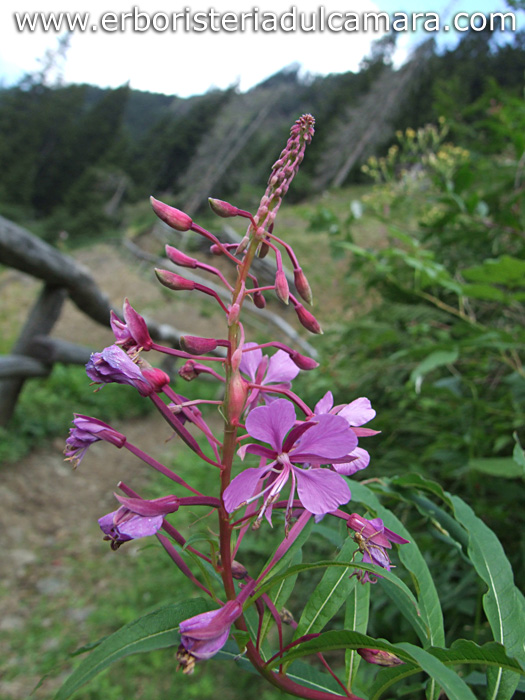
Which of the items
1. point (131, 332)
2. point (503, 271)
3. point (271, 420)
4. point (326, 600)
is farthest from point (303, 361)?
point (503, 271)

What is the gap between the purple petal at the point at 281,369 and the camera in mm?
923

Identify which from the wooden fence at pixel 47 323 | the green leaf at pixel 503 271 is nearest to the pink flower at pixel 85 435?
the green leaf at pixel 503 271

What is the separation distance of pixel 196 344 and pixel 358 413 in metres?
0.29

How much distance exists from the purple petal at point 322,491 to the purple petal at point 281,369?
243 millimetres

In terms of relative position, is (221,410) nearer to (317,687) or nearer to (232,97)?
(317,687)

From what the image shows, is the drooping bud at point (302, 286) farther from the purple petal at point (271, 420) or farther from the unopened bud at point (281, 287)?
the purple petal at point (271, 420)

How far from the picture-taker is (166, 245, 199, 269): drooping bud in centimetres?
85

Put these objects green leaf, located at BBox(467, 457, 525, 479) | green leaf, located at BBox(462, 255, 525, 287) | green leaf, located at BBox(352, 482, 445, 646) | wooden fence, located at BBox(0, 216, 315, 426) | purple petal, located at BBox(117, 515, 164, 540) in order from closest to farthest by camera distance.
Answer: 1. purple petal, located at BBox(117, 515, 164, 540)
2. green leaf, located at BBox(352, 482, 445, 646)
3. green leaf, located at BBox(467, 457, 525, 479)
4. green leaf, located at BBox(462, 255, 525, 287)
5. wooden fence, located at BBox(0, 216, 315, 426)

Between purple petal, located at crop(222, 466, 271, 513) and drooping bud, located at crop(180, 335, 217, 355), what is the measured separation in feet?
0.70

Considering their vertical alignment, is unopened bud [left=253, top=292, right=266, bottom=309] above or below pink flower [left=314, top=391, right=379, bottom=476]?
above

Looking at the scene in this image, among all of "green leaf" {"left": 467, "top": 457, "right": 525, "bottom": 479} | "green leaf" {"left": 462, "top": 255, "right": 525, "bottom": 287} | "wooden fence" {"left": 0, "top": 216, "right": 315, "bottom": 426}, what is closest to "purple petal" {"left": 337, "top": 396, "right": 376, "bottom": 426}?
"green leaf" {"left": 467, "top": 457, "right": 525, "bottom": 479}

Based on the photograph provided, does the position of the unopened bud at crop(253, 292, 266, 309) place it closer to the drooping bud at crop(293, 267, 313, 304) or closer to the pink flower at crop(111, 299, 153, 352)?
the drooping bud at crop(293, 267, 313, 304)

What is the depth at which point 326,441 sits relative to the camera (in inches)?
26.9

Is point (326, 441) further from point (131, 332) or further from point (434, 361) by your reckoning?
point (434, 361)
